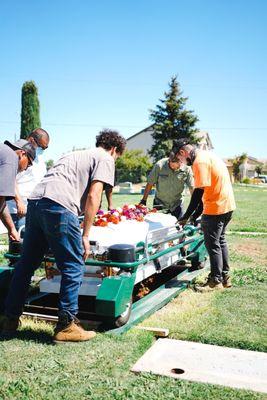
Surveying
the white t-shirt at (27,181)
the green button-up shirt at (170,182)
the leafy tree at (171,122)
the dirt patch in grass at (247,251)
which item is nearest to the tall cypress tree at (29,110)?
the leafy tree at (171,122)

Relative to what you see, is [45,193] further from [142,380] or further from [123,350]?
[142,380]

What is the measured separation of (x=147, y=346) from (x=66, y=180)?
156 centimetres

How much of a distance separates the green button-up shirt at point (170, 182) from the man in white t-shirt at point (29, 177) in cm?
176

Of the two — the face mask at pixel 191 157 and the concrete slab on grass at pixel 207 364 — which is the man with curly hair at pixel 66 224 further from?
the face mask at pixel 191 157

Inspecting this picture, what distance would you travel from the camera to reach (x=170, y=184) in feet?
23.7

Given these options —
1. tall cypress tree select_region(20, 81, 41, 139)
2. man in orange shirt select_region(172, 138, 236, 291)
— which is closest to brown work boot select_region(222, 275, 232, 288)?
man in orange shirt select_region(172, 138, 236, 291)

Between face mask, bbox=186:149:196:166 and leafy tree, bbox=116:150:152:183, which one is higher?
leafy tree, bbox=116:150:152:183

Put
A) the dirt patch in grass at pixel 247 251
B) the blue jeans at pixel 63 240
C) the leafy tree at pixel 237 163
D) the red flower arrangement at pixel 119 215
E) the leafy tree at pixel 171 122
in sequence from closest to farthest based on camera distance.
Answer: the blue jeans at pixel 63 240, the red flower arrangement at pixel 119 215, the dirt patch in grass at pixel 247 251, the leafy tree at pixel 171 122, the leafy tree at pixel 237 163

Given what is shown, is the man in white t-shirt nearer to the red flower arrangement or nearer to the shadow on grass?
the red flower arrangement

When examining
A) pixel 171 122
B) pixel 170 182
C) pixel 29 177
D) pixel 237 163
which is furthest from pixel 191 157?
pixel 237 163

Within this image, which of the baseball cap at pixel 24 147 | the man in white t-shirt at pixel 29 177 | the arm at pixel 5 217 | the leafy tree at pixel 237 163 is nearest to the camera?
the arm at pixel 5 217

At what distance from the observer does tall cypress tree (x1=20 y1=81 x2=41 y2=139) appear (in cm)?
3425

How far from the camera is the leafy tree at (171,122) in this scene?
4734cm

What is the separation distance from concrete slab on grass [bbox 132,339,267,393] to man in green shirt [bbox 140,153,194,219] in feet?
11.3
